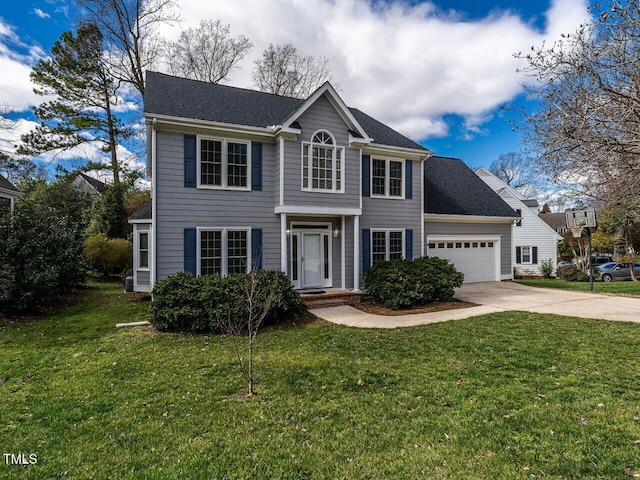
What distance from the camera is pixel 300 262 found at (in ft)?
38.0

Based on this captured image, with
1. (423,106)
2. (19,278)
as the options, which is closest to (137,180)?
(19,278)

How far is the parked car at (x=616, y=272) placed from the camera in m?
22.4

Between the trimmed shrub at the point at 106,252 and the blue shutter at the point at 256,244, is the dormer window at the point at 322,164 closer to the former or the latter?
the blue shutter at the point at 256,244

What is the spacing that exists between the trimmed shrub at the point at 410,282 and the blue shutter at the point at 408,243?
1.39m

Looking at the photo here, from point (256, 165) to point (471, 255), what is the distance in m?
10.7

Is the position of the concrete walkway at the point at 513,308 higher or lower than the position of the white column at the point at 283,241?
lower

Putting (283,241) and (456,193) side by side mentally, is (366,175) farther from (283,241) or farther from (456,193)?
(456,193)

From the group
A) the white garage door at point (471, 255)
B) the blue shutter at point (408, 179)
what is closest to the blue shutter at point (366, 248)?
the blue shutter at point (408, 179)

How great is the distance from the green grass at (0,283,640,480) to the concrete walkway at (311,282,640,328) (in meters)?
1.58

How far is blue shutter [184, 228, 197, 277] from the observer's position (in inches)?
385

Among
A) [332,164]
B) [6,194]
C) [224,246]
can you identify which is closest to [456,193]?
[332,164]

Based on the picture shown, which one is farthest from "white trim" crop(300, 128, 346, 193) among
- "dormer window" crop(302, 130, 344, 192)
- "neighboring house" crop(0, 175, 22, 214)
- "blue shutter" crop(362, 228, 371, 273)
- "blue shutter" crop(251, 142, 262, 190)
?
"neighboring house" crop(0, 175, 22, 214)

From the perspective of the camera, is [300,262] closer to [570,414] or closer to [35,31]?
[570,414]

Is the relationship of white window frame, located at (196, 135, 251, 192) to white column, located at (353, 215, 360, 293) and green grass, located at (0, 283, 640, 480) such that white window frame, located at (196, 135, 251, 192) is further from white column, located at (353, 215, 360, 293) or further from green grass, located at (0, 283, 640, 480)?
green grass, located at (0, 283, 640, 480)
